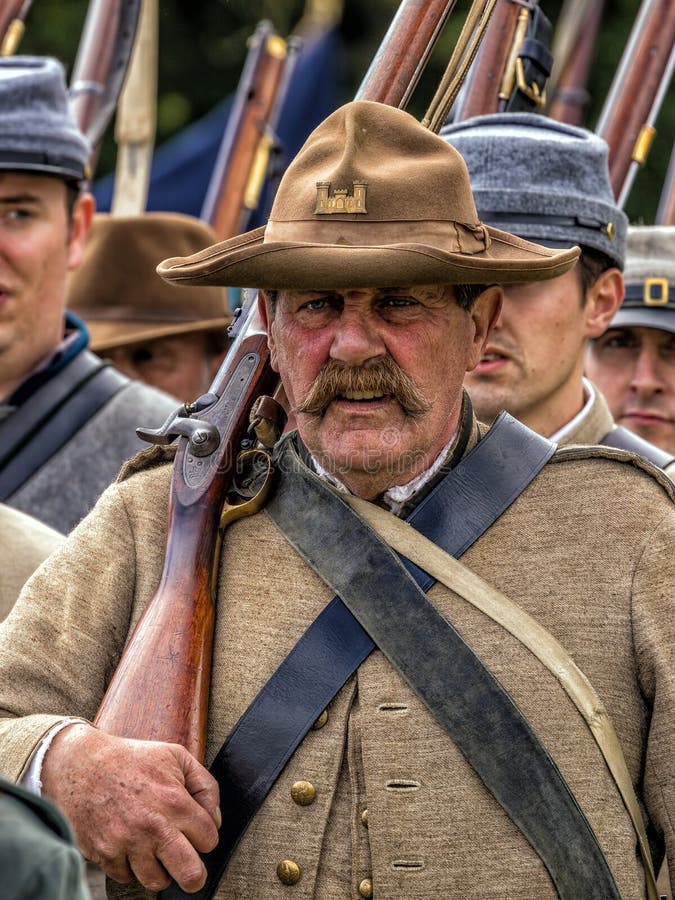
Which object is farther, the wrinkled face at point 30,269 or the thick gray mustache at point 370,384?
the wrinkled face at point 30,269

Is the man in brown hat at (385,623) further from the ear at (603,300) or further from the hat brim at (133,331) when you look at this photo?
the hat brim at (133,331)

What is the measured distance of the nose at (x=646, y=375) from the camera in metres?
5.71

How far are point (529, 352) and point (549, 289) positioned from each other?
0.19 m

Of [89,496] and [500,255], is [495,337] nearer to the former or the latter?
[500,255]

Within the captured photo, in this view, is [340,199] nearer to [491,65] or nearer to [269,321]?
[269,321]

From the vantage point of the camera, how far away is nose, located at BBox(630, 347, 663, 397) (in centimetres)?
571

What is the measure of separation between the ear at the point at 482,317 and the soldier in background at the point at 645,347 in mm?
2263

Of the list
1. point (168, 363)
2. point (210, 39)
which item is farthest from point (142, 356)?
point (210, 39)

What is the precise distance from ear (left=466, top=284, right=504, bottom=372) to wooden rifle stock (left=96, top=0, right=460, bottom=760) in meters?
0.43

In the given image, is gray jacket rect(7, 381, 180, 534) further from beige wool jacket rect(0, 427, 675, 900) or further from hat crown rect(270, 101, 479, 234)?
hat crown rect(270, 101, 479, 234)

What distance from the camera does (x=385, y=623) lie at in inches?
123

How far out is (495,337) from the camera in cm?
459

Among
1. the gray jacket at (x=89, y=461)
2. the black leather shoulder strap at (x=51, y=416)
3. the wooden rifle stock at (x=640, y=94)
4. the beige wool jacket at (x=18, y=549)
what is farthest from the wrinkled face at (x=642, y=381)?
the beige wool jacket at (x=18, y=549)

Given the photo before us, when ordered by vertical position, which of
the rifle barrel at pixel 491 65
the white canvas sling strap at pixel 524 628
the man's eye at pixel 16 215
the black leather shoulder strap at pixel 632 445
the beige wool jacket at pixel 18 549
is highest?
the rifle barrel at pixel 491 65
